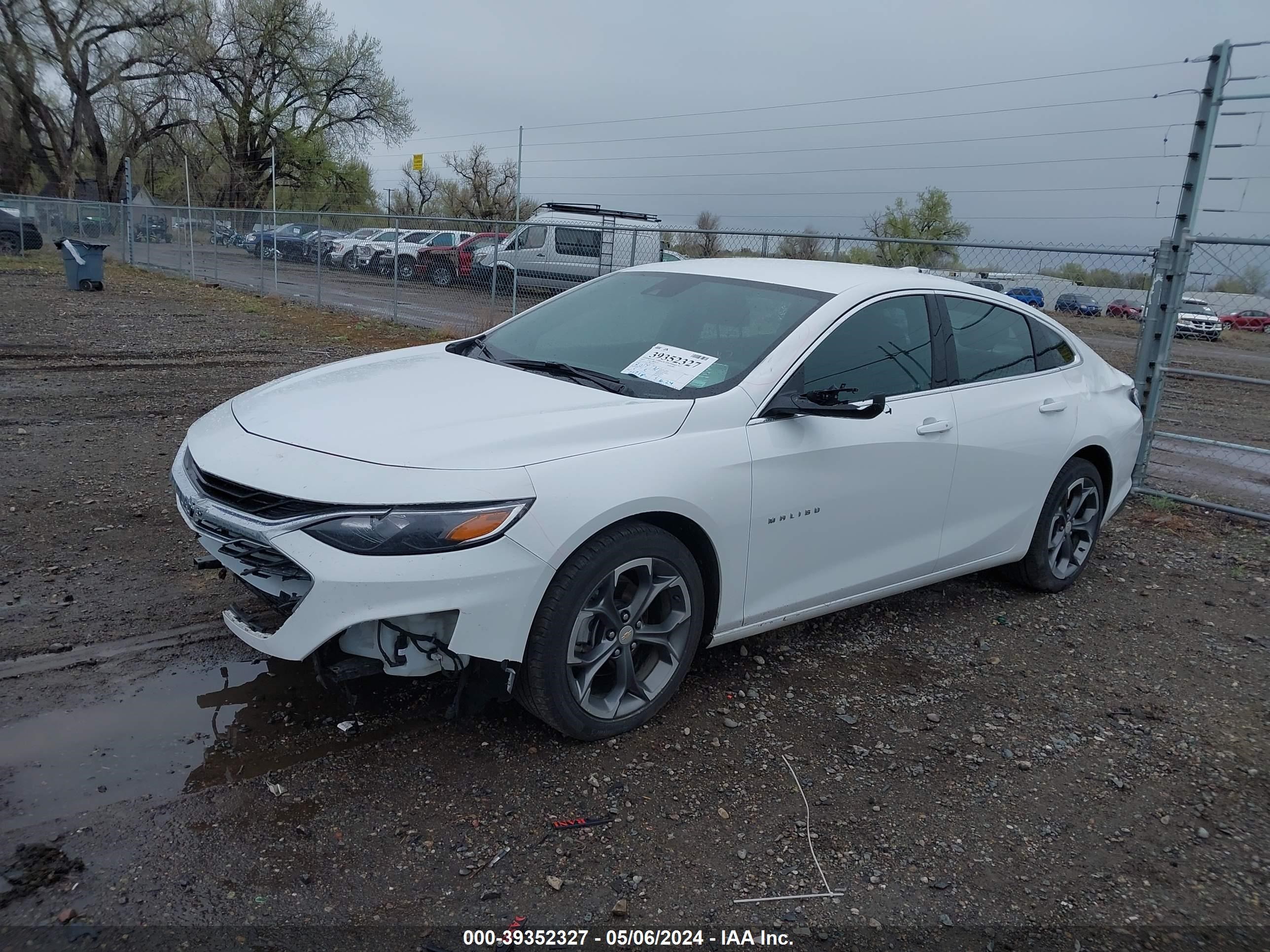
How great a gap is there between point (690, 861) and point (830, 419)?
1.75 m

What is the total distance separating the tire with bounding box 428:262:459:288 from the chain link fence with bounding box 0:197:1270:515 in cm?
3

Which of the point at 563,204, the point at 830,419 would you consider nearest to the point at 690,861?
the point at 830,419

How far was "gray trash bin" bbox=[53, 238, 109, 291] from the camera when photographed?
718 inches

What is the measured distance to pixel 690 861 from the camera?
285 centimetres

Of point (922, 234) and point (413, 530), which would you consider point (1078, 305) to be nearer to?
point (413, 530)

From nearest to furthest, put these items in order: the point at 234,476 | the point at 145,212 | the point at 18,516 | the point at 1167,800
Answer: the point at 234,476
the point at 1167,800
the point at 18,516
the point at 145,212

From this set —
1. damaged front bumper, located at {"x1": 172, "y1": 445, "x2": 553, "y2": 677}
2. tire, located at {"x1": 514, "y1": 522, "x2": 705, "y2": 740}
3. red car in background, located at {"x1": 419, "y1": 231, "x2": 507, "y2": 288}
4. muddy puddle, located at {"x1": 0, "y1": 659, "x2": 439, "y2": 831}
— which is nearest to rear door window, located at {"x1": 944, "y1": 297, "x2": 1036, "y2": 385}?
tire, located at {"x1": 514, "y1": 522, "x2": 705, "y2": 740}

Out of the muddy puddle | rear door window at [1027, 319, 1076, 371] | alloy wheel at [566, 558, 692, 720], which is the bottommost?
the muddy puddle

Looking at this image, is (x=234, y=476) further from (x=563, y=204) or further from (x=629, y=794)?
(x=563, y=204)

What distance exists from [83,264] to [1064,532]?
742 inches

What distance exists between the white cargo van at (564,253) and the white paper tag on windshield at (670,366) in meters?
9.64

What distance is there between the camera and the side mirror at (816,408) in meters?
3.58

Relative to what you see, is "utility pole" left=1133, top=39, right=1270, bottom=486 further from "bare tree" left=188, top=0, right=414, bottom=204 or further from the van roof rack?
"bare tree" left=188, top=0, right=414, bottom=204

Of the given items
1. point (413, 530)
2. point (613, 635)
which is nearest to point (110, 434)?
point (413, 530)
